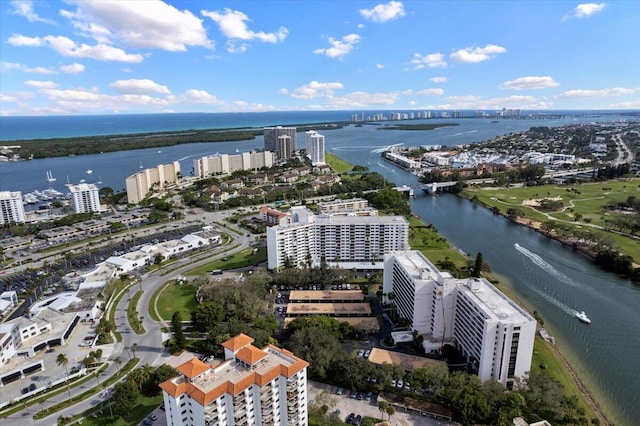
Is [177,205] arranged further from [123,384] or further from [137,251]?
[123,384]

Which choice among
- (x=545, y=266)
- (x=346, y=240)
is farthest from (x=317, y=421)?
(x=545, y=266)

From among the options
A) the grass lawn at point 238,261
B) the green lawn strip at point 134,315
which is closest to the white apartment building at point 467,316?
the grass lawn at point 238,261

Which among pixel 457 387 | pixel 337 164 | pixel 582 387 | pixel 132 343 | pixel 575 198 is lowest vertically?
pixel 582 387

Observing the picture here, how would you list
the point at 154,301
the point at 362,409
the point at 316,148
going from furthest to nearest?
the point at 316,148 < the point at 154,301 < the point at 362,409

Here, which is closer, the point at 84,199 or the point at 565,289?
the point at 565,289

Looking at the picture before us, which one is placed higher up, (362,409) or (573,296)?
(362,409)

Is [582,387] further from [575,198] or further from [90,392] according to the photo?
[575,198]

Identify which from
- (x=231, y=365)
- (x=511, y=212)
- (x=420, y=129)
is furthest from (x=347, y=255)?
(x=420, y=129)
